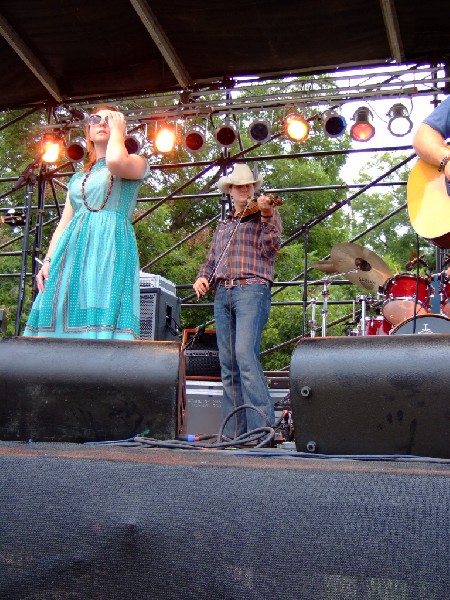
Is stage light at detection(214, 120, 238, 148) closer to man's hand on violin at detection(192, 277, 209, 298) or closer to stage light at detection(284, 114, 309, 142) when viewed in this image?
stage light at detection(284, 114, 309, 142)

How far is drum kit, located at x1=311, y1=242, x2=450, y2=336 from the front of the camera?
4875 mm

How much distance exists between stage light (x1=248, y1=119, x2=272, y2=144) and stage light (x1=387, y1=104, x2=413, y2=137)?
3.25ft

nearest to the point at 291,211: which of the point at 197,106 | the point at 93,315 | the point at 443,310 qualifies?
the point at 197,106

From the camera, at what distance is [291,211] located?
619 inches

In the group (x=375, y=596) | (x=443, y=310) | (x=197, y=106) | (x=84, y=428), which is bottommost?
(x=375, y=596)

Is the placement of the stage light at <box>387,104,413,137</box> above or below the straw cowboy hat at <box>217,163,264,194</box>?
above

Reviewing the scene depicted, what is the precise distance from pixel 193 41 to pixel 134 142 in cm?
105

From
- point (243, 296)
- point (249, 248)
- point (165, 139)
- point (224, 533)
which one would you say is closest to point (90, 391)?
point (224, 533)

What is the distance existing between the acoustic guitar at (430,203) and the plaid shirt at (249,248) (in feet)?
3.71

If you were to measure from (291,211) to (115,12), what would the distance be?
35.4ft

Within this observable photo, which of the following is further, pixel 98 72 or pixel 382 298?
pixel 98 72

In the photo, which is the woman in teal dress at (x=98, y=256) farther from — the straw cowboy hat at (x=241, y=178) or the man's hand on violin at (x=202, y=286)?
the straw cowboy hat at (x=241, y=178)

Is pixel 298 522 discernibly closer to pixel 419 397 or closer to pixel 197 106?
pixel 419 397

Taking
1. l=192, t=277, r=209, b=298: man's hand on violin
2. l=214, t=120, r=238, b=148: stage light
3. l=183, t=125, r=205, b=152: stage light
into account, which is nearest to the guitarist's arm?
l=192, t=277, r=209, b=298: man's hand on violin
